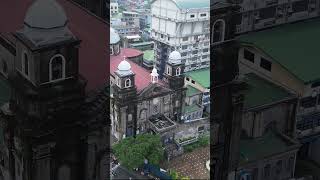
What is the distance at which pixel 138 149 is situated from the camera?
341 cm

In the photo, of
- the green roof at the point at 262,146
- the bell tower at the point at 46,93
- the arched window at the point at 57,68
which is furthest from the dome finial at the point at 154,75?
the green roof at the point at 262,146

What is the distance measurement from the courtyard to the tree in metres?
0.11

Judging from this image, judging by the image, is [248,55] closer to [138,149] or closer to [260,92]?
[260,92]

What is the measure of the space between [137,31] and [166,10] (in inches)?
8.4

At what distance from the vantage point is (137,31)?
11.1ft

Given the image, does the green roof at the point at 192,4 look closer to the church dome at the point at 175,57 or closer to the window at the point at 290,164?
the church dome at the point at 175,57

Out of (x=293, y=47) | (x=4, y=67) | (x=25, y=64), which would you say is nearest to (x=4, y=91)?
(x=4, y=67)

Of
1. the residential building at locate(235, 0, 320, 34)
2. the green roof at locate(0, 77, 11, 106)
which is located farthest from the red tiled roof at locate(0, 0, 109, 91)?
the residential building at locate(235, 0, 320, 34)

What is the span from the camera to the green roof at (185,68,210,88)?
136 inches

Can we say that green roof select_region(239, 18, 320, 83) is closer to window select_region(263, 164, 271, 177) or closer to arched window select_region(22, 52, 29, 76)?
window select_region(263, 164, 271, 177)

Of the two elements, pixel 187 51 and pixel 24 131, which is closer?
pixel 24 131

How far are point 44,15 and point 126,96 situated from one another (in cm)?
70

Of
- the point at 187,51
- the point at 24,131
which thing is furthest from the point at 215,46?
the point at 24,131

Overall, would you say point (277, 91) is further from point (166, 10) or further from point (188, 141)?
point (166, 10)
